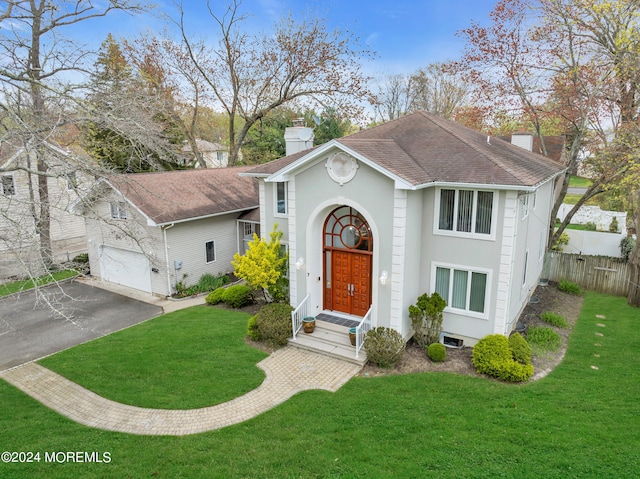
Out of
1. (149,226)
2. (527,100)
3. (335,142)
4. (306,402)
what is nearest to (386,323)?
(306,402)

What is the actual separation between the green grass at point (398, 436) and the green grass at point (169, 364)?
4.61 feet

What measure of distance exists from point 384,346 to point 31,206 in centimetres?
968

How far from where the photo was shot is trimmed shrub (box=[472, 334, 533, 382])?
35.8 ft

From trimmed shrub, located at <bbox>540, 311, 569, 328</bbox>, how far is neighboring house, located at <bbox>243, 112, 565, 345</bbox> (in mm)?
1370

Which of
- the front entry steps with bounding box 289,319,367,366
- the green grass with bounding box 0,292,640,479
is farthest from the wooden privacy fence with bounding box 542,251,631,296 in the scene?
the front entry steps with bounding box 289,319,367,366

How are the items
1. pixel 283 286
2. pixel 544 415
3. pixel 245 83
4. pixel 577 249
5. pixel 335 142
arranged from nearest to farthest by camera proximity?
pixel 544 415 < pixel 335 142 < pixel 283 286 < pixel 577 249 < pixel 245 83

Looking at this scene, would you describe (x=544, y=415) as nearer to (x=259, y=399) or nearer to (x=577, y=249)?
(x=259, y=399)

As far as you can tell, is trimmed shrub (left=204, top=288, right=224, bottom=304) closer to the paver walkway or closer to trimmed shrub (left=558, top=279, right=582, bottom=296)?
the paver walkway

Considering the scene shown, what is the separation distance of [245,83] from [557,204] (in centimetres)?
2488

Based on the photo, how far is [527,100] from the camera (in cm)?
2219

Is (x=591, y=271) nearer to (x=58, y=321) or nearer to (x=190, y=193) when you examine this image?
(x=190, y=193)

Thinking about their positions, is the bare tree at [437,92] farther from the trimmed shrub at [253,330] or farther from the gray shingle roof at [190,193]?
the trimmed shrub at [253,330]

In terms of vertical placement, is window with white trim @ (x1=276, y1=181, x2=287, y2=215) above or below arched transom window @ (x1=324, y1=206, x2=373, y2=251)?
above

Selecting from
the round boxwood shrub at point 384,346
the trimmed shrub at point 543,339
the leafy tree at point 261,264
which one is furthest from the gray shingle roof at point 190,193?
the trimmed shrub at point 543,339
